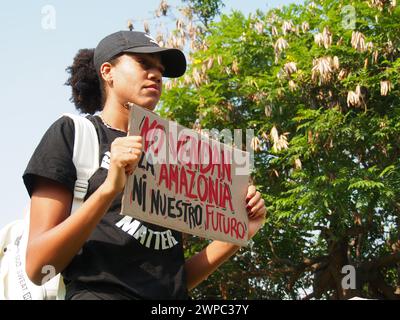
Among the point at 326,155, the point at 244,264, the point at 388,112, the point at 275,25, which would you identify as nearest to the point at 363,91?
the point at 388,112

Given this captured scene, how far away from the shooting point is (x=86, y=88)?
2.66m

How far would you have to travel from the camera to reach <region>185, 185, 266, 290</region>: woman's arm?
2348 mm

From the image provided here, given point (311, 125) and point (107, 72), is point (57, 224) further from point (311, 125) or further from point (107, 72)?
point (311, 125)

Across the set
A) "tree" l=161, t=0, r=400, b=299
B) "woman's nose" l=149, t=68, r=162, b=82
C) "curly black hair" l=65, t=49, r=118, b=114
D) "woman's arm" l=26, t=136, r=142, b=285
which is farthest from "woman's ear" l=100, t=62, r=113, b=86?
"tree" l=161, t=0, r=400, b=299

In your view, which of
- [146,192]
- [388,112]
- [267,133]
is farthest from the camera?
[267,133]

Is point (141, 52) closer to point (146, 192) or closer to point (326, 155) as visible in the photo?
point (146, 192)

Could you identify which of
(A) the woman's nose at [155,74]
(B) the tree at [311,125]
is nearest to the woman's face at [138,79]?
(A) the woman's nose at [155,74]

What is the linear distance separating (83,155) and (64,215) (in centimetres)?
20

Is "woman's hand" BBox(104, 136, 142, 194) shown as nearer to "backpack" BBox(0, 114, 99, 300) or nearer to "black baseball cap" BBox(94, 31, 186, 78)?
"backpack" BBox(0, 114, 99, 300)

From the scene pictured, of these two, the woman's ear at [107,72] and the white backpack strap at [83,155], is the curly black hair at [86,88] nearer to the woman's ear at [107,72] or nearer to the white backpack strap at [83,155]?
the woman's ear at [107,72]

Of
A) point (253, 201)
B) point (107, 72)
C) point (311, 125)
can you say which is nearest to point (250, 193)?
point (253, 201)

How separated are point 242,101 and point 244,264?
147 inches

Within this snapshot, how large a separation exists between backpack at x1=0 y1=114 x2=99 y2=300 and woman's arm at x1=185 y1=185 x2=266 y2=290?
0.51 meters
